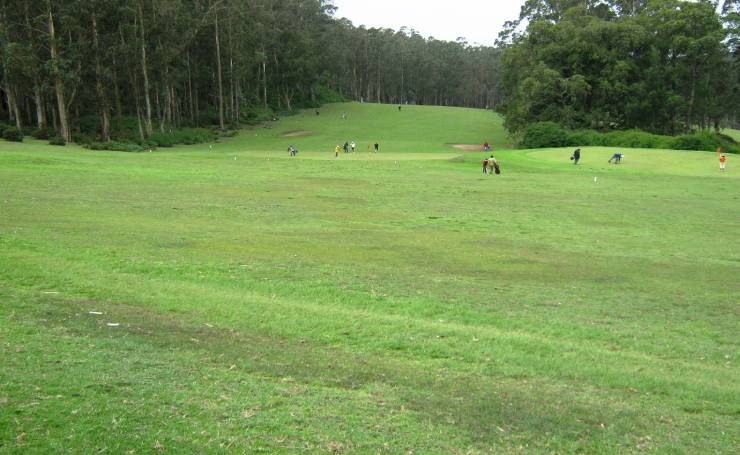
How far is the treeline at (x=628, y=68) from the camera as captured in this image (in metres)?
73.8

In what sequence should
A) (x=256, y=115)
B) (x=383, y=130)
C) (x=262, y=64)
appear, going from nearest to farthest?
(x=383, y=130) < (x=256, y=115) < (x=262, y=64)

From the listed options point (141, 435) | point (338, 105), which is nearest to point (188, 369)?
point (141, 435)

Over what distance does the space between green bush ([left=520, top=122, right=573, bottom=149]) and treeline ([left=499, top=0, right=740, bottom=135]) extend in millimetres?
5144

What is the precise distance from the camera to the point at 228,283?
43.2 feet

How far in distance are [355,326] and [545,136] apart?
61557 millimetres

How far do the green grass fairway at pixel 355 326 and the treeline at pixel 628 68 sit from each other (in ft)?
167

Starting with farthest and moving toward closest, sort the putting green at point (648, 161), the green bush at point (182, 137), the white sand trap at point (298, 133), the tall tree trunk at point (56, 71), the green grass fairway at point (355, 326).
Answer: the white sand trap at point (298, 133)
the green bush at point (182, 137)
the tall tree trunk at point (56, 71)
the putting green at point (648, 161)
the green grass fairway at point (355, 326)

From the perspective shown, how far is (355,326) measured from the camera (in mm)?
10578

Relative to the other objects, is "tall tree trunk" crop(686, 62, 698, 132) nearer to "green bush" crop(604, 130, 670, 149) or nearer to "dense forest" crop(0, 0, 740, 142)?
"dense forest" crop(0, 0, 740, 142)

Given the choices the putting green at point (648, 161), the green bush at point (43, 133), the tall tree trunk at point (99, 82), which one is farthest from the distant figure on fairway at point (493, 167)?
the green bush at point (43, 133)

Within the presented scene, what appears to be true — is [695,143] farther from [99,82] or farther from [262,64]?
[262,64]

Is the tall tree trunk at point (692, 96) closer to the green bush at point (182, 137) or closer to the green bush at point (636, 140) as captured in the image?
the green bush at point (636, 140)

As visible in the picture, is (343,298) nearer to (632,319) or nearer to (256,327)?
(256,327)

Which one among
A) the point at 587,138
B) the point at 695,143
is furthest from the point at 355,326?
the point at 587,138
